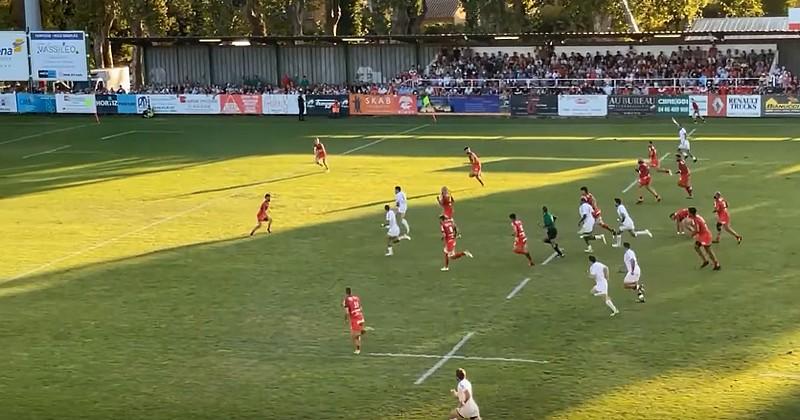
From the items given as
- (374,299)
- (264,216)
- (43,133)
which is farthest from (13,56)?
(374,299)

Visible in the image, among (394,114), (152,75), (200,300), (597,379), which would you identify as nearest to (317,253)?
(200,300)

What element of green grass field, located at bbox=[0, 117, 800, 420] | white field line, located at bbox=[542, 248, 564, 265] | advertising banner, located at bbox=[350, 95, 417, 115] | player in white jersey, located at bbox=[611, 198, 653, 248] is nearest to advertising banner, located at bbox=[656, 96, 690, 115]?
green grass field, located at bbox=[0, 117, 800, 420]

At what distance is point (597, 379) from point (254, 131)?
44.3 metres

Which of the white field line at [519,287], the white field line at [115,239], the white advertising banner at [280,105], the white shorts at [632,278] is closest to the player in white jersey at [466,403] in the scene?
the white shorts at [632,278]

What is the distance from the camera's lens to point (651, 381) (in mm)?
17812

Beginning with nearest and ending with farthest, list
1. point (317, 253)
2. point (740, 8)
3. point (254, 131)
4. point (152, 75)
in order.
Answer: point (317, 253) → point (254, 131) → point (152, 75) → point (740, 8)

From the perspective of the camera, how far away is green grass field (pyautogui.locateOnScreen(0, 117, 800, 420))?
17562 millimetres

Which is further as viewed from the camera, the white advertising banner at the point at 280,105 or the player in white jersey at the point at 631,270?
the white advertising banner at the point at 280,105

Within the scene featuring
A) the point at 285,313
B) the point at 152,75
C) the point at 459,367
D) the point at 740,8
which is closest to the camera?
the point at 459,367

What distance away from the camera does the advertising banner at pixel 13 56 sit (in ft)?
227

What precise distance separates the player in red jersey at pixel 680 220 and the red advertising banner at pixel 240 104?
41.9m

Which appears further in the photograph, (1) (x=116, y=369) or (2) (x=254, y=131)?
(2) (x=254, y=131)

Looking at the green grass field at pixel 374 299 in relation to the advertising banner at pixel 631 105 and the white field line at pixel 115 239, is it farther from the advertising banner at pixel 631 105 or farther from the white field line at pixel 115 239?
the advertising banner at pixel 631 105

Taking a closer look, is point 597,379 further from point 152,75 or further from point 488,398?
point 152,75
